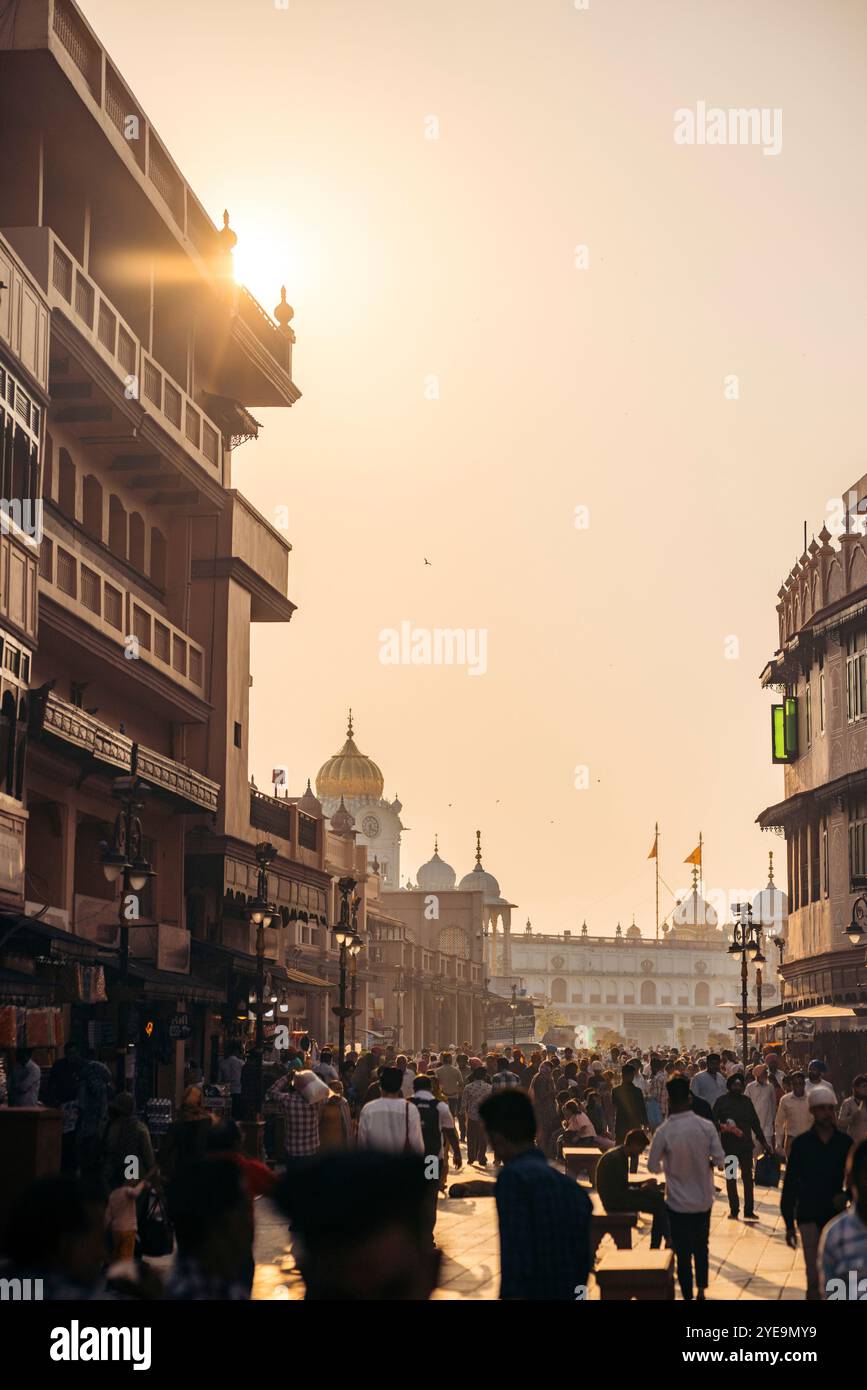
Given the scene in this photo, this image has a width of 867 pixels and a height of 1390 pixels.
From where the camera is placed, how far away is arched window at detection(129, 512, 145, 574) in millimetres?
33906

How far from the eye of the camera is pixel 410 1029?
279ft

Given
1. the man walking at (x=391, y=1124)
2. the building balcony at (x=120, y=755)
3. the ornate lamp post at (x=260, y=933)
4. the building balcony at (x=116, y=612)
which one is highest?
the building balcony at (x=116, y=612)

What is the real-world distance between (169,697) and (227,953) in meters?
5.61

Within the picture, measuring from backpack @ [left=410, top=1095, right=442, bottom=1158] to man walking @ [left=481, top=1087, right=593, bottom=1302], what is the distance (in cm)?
1191

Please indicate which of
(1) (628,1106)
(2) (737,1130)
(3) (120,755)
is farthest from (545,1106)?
(3) (120,755)

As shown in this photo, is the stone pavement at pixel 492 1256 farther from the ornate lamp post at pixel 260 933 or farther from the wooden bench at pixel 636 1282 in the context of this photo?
the ornate lamp post at pixel 260 933

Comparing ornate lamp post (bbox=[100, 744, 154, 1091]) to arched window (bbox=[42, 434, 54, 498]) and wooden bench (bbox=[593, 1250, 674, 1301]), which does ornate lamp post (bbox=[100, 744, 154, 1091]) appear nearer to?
arched window (bbox=[42, 434, 54, 498])

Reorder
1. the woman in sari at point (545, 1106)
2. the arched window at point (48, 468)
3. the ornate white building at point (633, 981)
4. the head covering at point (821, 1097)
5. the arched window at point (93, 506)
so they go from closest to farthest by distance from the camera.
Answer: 1. the head covering at point (821, 1097)
2. the arched window at point (48, 468)
3. the woman in sari at point (545, 1106)
4. the arched window at point (93, 506)
5. the ornate white building at point (633, 981)

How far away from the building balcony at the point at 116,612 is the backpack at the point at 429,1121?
9.61m

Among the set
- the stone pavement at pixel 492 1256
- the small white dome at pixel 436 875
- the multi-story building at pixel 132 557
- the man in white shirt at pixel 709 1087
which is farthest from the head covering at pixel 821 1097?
the small white dome at pixel 436 875

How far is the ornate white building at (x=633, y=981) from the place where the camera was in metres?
189

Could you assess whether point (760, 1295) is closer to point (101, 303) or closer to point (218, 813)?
point (101, 303)

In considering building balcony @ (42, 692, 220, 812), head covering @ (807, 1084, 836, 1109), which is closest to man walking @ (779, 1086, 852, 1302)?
head covering @ (807, 1084, 836, 1109)

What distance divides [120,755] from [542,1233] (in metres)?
21.6
